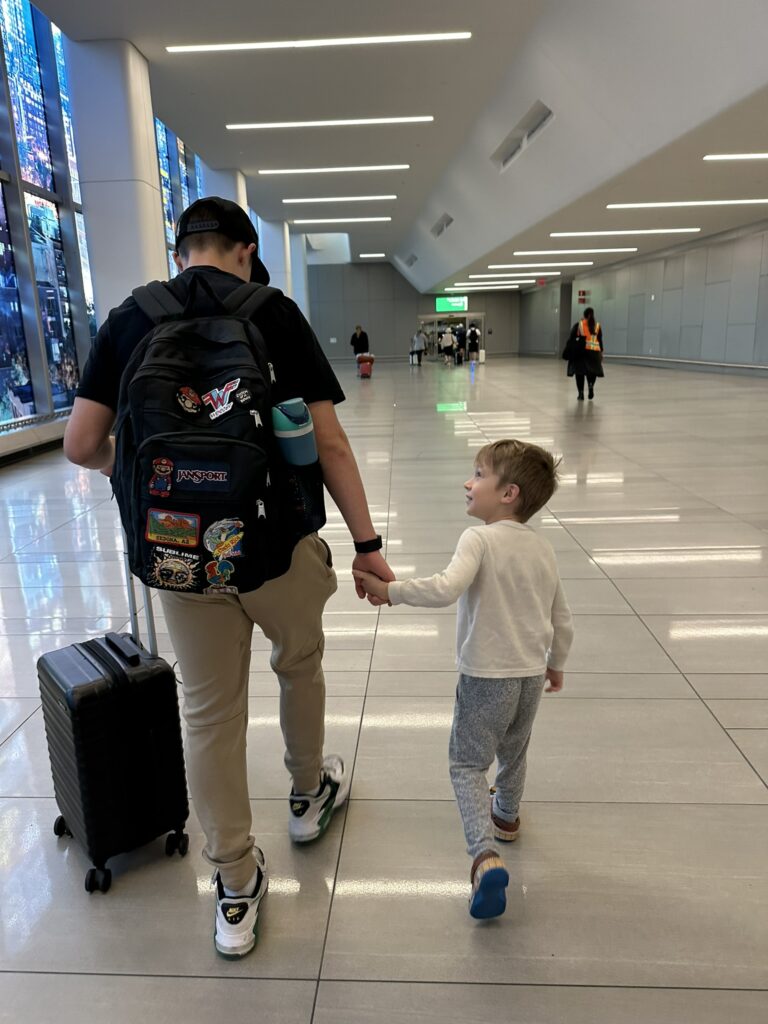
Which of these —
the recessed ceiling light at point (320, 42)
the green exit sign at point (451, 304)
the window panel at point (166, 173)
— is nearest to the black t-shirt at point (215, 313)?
the recessed ceiling light at point (320, 42)

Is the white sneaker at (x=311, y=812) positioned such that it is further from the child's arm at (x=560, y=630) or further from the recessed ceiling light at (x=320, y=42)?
the recessed ceiling light at (x=320, y=42)

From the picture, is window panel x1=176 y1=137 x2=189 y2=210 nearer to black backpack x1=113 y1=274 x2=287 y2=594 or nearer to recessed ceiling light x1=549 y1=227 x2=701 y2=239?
recessed ceiling light x1=549 y1=227 x2=701 y2=239

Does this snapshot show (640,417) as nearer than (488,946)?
No

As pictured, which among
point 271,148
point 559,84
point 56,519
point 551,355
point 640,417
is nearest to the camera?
point 56,519

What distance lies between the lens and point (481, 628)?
6.08 ft

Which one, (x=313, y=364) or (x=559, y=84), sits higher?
(x=559, y=84)

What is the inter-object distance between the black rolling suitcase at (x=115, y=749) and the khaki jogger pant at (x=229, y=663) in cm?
29

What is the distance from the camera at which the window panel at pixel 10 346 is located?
35.1 ft

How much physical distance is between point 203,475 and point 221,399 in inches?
6.4

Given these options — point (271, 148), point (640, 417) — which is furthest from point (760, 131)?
point (271, 148)

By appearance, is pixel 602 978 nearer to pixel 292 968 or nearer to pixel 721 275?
pixel 292 968

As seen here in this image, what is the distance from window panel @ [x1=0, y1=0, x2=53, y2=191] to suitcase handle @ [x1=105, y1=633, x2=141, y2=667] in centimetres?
1147

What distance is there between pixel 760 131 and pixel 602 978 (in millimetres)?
10952

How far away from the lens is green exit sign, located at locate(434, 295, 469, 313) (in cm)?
4147
